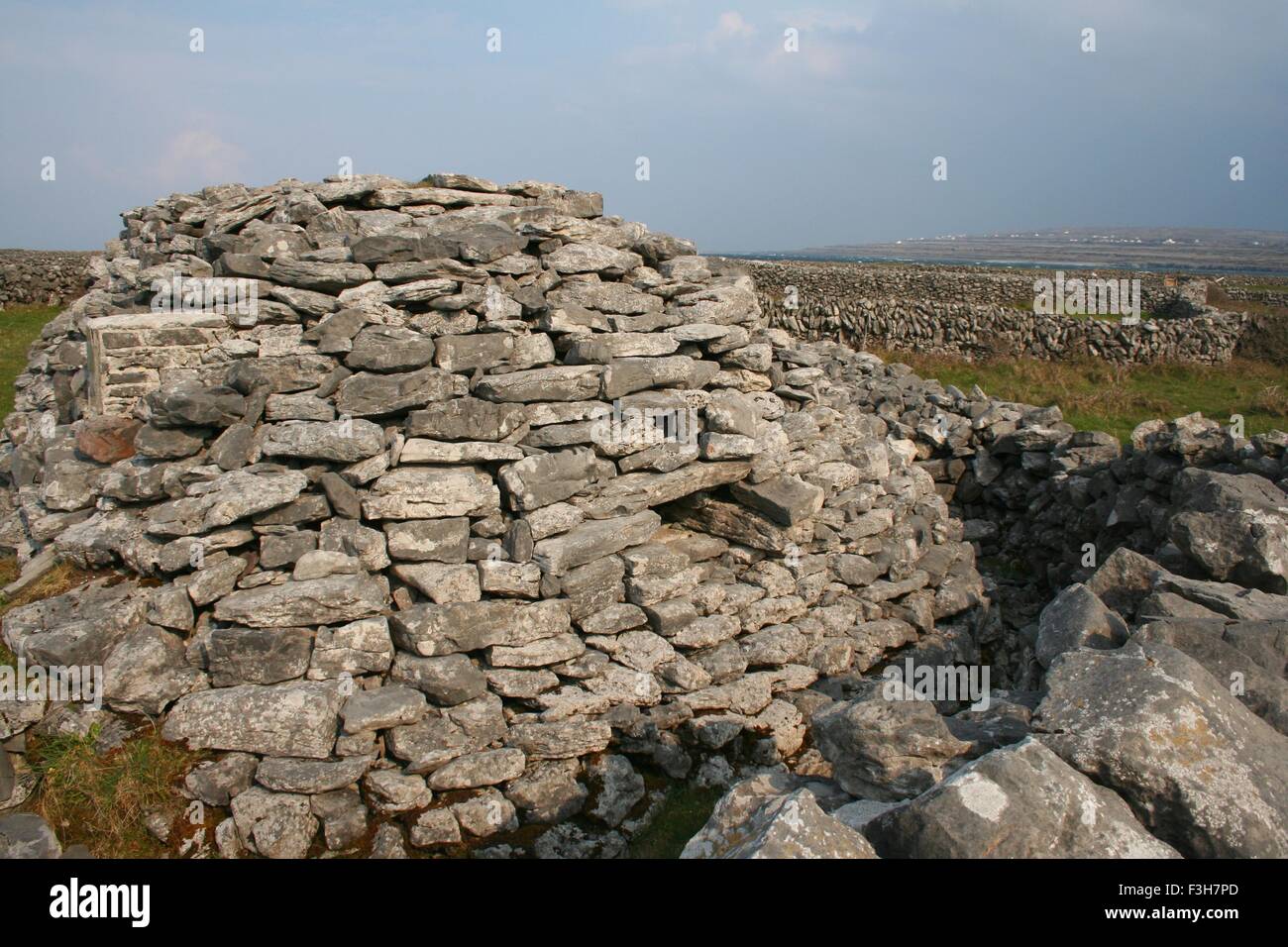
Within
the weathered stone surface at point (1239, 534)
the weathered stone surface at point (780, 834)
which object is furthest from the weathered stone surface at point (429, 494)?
the weathered stone surface at point (1239, 534)

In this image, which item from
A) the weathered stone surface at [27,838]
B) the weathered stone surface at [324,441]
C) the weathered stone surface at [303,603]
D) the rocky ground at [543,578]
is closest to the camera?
the rocky ground at [543,578]

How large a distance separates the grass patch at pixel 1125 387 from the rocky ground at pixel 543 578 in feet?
26.9

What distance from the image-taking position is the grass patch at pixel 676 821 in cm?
682

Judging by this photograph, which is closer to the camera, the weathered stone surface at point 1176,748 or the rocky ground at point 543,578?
the weathered stone surface at point 1176,748

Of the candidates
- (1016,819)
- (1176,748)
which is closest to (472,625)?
(1016,819)

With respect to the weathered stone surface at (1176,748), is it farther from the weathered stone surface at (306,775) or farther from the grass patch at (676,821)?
the weathered stone surface at (306,775)

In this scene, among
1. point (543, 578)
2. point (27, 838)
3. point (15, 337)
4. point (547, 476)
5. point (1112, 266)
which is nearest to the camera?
point (27, 838)

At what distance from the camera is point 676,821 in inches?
282

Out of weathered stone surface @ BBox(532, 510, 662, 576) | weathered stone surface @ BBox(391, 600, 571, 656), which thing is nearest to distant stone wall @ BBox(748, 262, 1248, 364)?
weathered stone surface @ BBox(532, 510, 662, 576)

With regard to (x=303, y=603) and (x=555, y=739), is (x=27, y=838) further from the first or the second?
(x=555, y=739)

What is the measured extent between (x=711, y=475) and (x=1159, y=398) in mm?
16220

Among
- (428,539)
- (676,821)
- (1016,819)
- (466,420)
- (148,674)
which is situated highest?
(466,420)

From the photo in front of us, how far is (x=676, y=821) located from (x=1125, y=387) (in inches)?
775

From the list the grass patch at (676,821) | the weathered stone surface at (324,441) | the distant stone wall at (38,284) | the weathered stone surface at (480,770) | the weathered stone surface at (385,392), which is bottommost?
the grass patch at (676,821)
